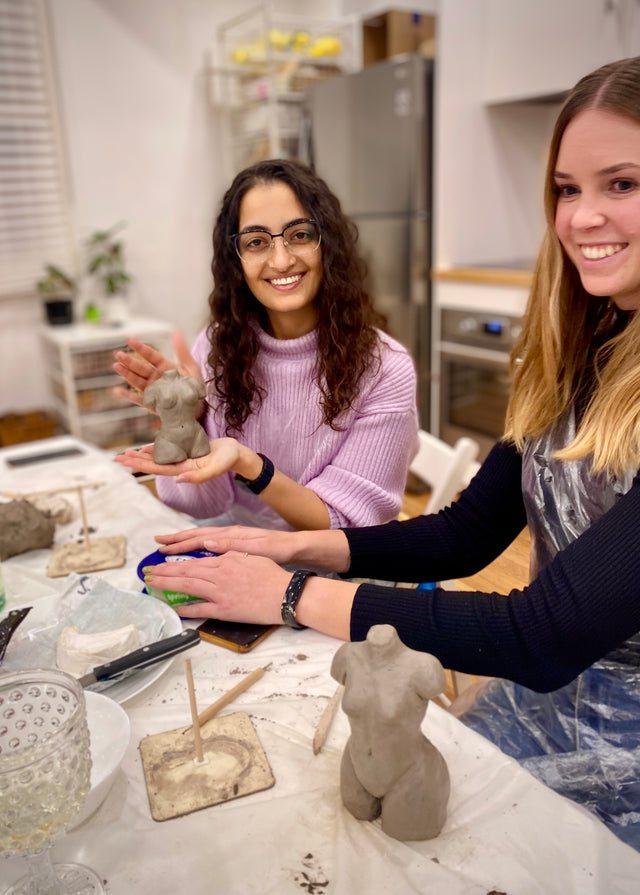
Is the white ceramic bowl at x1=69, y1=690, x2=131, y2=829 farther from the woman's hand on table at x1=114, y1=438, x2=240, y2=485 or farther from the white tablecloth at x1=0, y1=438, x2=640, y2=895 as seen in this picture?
the woman's hand on table at x1=114, y1=438, x2=240, y2=485

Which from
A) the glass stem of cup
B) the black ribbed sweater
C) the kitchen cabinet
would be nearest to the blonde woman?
the black ribbed sweater

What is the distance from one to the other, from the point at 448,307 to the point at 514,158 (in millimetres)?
697

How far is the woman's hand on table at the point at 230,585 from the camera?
81cm

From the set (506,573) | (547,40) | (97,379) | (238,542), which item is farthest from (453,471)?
(97,379)

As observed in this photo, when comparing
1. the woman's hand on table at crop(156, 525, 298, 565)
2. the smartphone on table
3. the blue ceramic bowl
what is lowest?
the smartphone on table

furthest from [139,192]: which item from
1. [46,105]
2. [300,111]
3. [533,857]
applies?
[533,857]

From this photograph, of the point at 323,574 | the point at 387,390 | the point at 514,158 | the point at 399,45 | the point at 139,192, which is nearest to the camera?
the point at 323,574

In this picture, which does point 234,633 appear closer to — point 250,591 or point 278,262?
point 250,591

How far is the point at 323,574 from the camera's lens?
3.16 feet

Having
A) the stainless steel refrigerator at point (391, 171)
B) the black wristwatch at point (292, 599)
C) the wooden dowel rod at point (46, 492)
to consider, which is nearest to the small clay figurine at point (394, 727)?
the black wristwatch at point (292, 599)

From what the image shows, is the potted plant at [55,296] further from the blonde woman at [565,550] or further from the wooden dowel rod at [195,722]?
the wooden dowel rod at [195,722]

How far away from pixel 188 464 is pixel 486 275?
1.83 m

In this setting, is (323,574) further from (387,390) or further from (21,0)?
(21,0)

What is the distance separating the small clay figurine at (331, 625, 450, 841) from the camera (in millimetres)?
532
